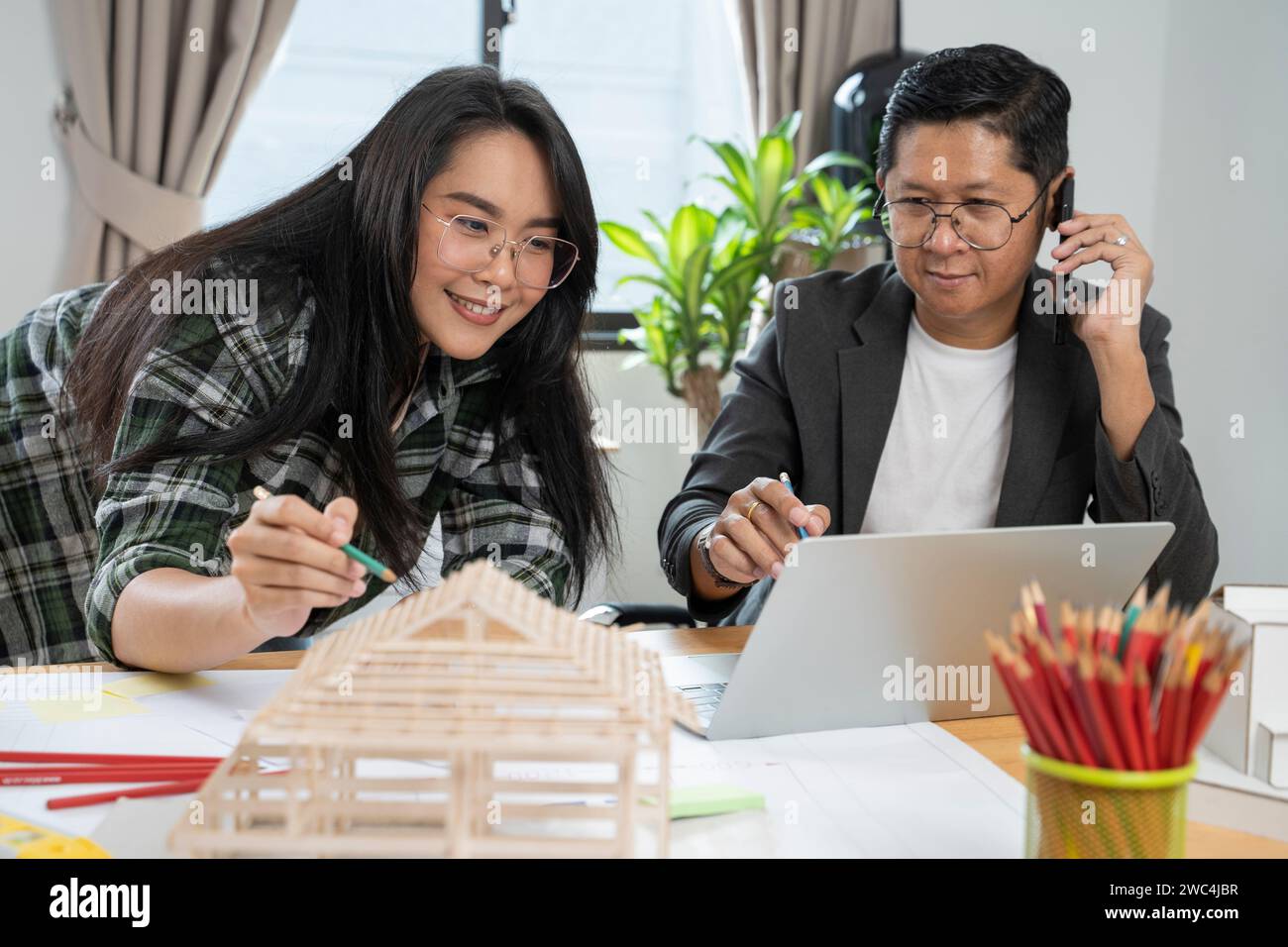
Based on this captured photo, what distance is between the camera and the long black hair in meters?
1.38

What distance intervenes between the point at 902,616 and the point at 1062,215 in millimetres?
892

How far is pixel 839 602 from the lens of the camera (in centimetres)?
93

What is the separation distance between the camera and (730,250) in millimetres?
3438

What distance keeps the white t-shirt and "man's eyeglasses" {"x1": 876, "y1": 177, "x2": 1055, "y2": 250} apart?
223 mm

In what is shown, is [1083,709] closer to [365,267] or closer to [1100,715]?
[1100,715]

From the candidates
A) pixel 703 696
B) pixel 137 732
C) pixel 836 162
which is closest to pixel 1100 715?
pixel 703 696

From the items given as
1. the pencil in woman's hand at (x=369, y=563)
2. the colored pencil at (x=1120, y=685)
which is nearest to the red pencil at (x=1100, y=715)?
the colored pencil at (x=1120, y=685)

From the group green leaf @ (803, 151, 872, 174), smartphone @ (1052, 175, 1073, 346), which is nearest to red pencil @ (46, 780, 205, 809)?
smartphone @ (1052, 175, 1073, 346)

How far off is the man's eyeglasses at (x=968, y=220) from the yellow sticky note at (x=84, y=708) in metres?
1.11

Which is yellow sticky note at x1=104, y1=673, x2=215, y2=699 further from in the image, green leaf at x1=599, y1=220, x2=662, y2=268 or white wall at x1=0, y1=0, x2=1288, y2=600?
green leaf at x1=599, y1=220, x2=662, y2=268

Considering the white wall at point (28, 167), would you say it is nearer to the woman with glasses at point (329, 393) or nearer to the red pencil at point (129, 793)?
the woman with glasses at point (329, 393)

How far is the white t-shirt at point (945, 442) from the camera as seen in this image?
169cm
